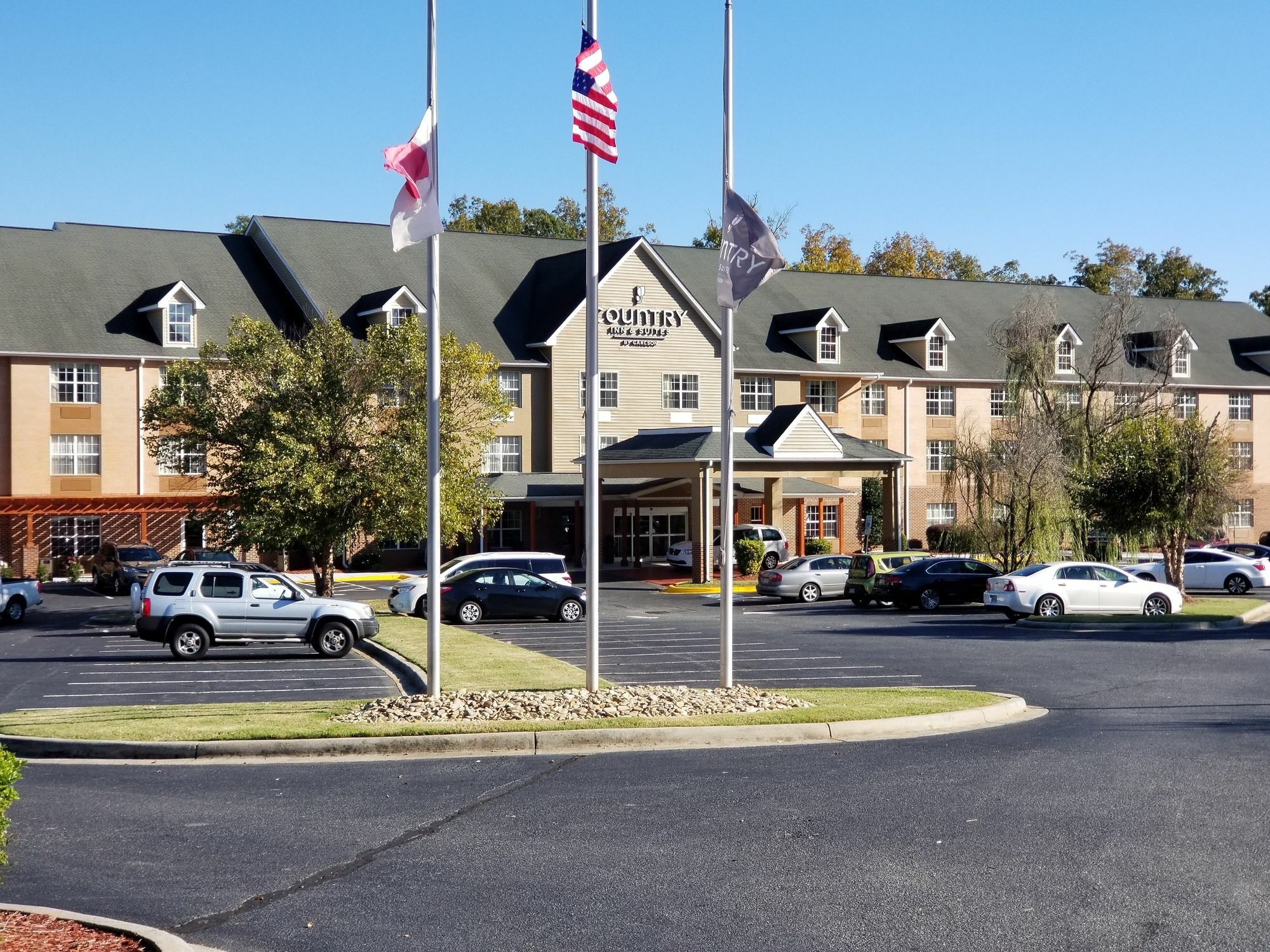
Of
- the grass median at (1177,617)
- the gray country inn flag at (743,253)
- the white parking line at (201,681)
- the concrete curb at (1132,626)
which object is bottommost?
the white parking line at (201,681)

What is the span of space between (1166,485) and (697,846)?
28.3 m

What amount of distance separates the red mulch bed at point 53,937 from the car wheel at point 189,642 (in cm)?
1725

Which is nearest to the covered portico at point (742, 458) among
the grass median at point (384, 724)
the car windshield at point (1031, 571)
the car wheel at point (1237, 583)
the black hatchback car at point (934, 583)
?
the black hatchback car at point (934, 583)

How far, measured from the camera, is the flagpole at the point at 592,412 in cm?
1623

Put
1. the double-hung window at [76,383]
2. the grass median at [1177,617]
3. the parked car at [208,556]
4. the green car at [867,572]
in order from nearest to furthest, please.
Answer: the grass median at [1177,617], the green car at [867,572], the parked car at [208,556], the double-hung window at [76,383]

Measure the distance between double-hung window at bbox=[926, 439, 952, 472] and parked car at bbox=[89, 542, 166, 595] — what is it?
3351cm

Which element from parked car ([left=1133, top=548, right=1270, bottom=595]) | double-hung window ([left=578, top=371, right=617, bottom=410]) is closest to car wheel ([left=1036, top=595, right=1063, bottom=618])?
parked car ([left=1133, top=548, right=1270, bottom=595])

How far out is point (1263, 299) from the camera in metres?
100

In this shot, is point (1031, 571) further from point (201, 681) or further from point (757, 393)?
point (757, 393)

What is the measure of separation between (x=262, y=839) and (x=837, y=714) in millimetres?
7704

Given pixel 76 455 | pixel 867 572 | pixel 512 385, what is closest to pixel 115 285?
pixel 76 455

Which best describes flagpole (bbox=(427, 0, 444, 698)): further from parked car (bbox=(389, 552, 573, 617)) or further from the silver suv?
parked car (bbox=(389, 552, 573, 617))

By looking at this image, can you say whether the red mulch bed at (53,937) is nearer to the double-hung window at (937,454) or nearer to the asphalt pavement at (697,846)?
the asphalt pavement at (697,846)

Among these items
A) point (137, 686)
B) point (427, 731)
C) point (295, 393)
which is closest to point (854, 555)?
point (295, 393)
